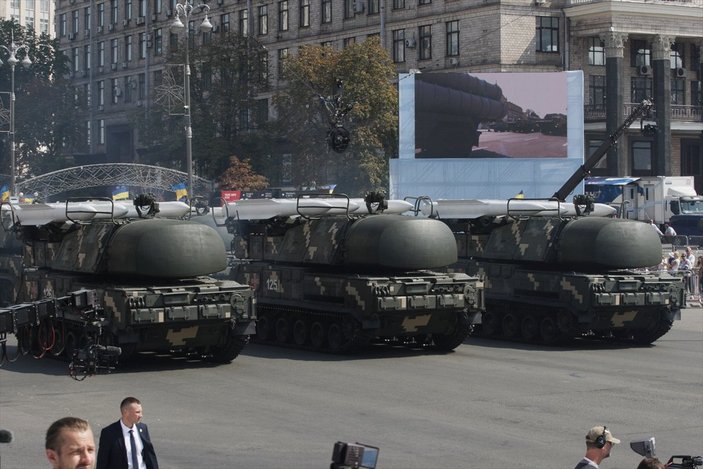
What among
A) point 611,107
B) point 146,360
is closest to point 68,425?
point 146,360

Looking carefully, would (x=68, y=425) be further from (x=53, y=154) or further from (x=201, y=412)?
(x=53, y=154)

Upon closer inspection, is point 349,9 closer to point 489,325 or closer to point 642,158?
point 642,158

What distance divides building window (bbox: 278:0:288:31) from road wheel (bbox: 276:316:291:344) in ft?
164

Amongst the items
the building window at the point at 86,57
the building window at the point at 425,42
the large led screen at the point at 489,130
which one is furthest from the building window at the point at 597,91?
the building window at the point at 86,57

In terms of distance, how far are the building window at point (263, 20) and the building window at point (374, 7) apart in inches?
315

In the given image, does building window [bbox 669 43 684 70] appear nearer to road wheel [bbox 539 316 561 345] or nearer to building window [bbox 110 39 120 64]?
building window [bbox 110 39 120 64]

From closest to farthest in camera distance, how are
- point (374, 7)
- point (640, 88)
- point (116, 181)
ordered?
1. point (116, 181)
2. point (640, 88)
3. point (374, 7)

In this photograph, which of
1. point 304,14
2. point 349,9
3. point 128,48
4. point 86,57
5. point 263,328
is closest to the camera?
point 263,328

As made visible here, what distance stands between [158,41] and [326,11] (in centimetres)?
1551

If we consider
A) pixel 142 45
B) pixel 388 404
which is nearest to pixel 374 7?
pixel 142 45

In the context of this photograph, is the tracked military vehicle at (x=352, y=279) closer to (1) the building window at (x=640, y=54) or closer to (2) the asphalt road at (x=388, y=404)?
(2) the asphalt road at (x=388, y=404)

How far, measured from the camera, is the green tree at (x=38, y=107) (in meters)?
76.6

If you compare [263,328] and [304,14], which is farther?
[304,14]

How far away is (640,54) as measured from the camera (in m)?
66.9
